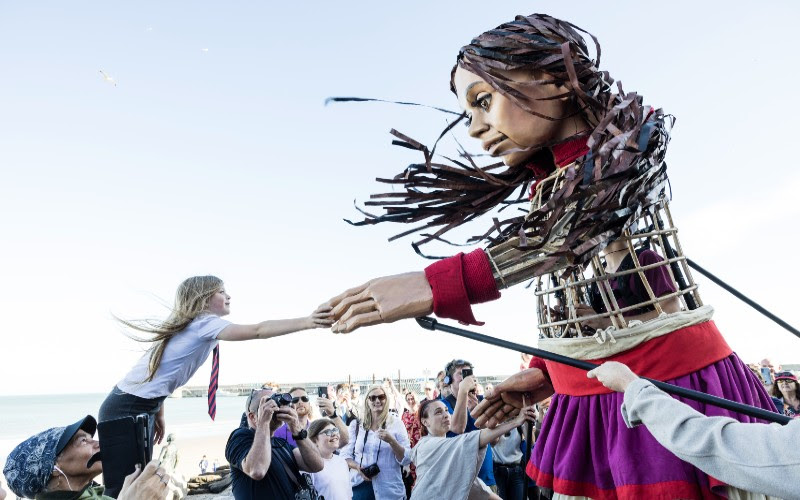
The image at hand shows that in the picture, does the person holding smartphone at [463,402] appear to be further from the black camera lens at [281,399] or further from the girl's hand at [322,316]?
the girl's hand at [322,316]

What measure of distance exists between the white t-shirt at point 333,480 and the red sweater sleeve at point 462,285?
15.8 feet

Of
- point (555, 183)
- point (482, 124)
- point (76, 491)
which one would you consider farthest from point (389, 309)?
point (76, 491)

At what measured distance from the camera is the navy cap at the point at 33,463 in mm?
2936

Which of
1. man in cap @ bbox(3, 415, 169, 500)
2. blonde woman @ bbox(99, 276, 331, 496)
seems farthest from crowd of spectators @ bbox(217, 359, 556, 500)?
man in cap @ bbox(3, 415, 169, 500)

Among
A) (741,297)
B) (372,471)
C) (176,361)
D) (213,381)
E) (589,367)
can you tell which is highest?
(176,361)

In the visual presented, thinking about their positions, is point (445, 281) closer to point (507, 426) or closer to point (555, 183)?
point (555, 183)

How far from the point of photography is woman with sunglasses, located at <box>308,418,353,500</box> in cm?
575

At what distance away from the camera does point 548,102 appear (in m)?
1.60

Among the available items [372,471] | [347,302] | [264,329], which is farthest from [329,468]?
[347,302]

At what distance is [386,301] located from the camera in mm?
1359

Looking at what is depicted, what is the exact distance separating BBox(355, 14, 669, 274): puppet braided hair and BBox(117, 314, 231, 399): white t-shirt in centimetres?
219

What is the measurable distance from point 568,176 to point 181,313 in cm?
303

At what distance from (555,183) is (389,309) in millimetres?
570

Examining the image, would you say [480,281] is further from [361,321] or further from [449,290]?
[361,321]
